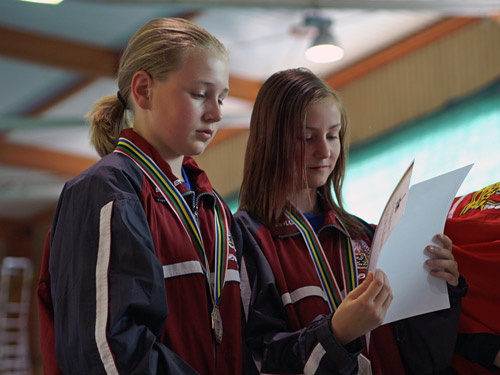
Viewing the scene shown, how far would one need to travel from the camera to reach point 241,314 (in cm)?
154

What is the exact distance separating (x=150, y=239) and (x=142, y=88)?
0.42 m

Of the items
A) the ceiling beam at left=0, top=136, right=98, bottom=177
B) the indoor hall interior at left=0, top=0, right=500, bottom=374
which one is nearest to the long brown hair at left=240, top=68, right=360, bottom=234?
the indoor hall interior at left=0, top=0, right=500, bottom=374

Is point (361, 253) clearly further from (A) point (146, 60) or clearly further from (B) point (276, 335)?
(A) point (146, 60)

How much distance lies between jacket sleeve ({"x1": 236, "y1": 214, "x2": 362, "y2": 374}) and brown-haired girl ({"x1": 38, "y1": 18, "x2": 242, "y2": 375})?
0.24 feet

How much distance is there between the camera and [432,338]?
63.3 inches

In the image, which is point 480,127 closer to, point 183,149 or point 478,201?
point 478,201

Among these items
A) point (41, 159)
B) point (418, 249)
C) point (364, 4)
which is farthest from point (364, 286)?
point (41, 159)

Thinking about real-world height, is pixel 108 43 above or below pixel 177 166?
above

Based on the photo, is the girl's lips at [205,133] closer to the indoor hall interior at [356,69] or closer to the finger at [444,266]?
the finger at [444,266]

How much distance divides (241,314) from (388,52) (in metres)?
6.88

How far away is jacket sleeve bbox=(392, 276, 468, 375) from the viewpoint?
159 centimetres

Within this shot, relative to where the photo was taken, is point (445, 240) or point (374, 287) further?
point (445, 240)

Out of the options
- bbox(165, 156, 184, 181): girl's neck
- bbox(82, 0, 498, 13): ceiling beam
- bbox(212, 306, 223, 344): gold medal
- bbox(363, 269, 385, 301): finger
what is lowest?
bbox(212, 306, 223, 344): gold medal

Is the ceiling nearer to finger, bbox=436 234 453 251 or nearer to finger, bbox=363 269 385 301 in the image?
finger, bbox=436 234 453 251
